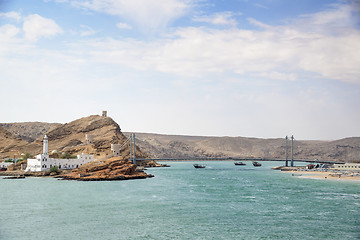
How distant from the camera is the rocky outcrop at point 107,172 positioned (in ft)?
282

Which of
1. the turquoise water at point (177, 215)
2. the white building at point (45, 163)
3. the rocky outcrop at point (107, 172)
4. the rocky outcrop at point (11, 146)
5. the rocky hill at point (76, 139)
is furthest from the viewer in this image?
the rocky hill at point (76, 139)

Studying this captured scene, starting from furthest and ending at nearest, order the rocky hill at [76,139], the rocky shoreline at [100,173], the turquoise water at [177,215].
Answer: the rocky hill at [76,139] → the rocky shoreline at [100,173] → the turquoise water at [177,215]

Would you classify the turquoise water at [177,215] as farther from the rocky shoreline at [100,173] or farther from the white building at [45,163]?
the white building at [45,163]

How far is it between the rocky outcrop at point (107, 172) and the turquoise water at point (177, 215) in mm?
23886

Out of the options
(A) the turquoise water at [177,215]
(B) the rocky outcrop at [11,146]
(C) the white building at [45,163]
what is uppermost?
(B) the rocky outcrop at [11,146]

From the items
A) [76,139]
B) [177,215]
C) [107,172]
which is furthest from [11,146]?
[177,215]

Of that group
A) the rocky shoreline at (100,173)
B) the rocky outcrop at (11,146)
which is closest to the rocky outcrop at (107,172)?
the rocky shoreline at (100,173)

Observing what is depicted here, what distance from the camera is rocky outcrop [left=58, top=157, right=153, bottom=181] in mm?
86062

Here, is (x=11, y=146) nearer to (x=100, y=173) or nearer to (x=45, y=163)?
(x=45, y=163)

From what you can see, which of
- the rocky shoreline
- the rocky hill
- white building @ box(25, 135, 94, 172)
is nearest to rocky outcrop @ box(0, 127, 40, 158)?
the rocky hill

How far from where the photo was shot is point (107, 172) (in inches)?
3477

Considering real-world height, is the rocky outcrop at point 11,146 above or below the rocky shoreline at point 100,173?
above

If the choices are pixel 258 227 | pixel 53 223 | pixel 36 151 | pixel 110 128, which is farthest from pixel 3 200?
pixel 110 128

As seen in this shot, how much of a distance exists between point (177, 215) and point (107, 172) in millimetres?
49443
